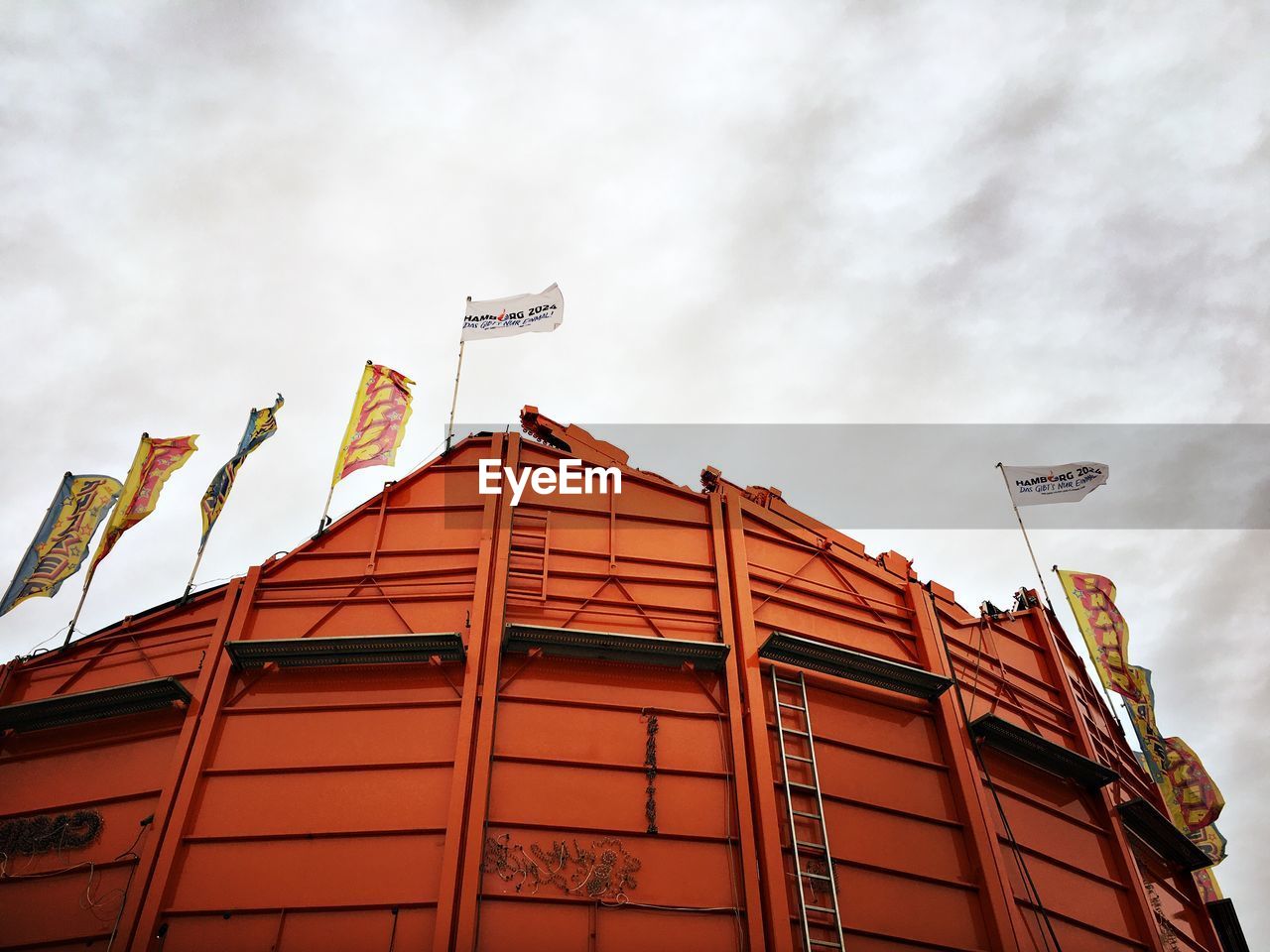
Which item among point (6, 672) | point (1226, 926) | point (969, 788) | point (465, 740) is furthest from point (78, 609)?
point (1226, 926)

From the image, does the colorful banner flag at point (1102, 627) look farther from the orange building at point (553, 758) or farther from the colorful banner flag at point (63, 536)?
the colorful banner flag at point (63, 536)

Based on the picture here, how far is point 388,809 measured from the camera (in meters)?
14.6

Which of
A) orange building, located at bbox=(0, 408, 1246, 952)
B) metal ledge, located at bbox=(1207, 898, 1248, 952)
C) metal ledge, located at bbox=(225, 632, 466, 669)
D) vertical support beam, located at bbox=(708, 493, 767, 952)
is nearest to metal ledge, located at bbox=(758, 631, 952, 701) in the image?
orange building, located at bbox=(0, 408, 1246, 952)

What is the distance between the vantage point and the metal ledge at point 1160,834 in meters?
19.9

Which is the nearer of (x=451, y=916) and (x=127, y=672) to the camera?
(x=451, y=916)

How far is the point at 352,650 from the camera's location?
15.8 meters

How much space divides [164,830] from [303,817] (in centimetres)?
230

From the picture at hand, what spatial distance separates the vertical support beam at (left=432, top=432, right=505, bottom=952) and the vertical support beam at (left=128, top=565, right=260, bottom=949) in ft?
14.6

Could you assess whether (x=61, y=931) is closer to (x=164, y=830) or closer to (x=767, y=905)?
(x=164, y=830)

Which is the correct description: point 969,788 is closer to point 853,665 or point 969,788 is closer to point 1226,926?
point 853,665

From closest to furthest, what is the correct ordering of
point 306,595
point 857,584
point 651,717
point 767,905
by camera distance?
point 767,905
point 651,717
point 306,595
point 857,584

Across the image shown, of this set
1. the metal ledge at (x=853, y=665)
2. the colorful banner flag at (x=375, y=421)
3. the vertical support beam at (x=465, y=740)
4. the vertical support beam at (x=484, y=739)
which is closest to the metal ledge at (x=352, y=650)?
the vertical support beam at (x=465, y=740)

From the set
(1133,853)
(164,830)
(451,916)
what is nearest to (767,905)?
(451,916)

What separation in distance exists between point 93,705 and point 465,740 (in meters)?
7.46
